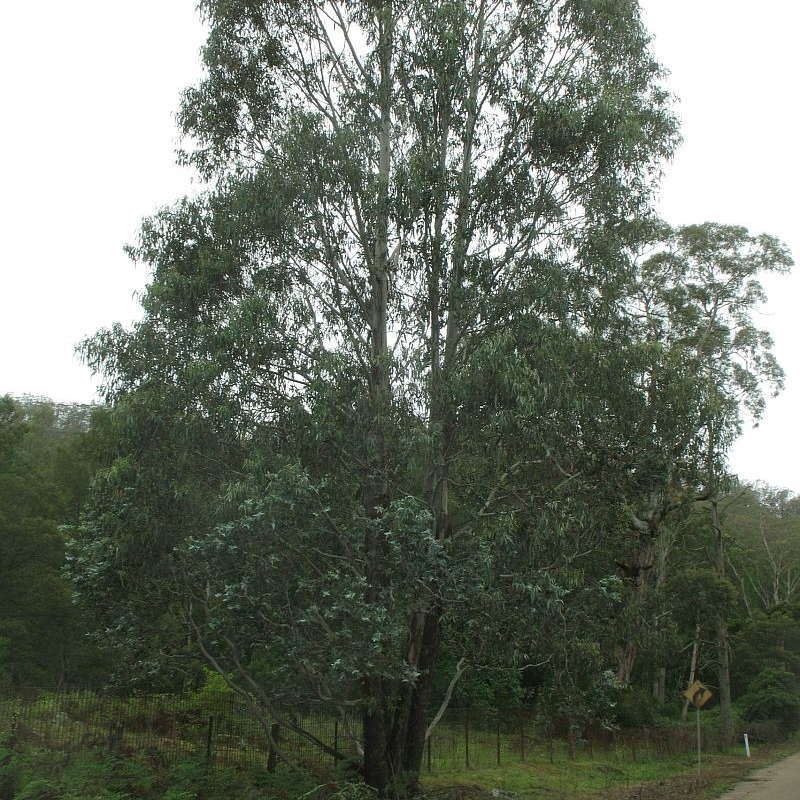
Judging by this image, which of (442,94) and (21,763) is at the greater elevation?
(442,94)

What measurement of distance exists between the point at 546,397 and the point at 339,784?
604 centimetres

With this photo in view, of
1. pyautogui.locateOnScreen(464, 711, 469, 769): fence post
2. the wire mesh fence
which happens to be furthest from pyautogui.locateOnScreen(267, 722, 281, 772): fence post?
pyautogui.locateOnScreen(464, 711, 469, 769): fence post

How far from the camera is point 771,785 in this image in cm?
1683

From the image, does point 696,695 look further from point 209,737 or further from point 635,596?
point 209,737

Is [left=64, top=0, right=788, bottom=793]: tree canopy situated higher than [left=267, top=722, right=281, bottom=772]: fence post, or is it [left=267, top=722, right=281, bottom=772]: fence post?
[left=64, top=0, right=788, bottom=793]: tree canopy

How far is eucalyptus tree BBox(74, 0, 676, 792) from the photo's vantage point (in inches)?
400

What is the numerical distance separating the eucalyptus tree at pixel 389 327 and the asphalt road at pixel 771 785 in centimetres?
687

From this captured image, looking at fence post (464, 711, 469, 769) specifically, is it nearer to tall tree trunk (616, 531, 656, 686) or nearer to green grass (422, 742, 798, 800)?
green grass (422, 742, 798, 800)

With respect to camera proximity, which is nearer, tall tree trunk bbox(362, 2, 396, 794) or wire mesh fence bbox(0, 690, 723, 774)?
tall tree trunk bbox(362, 2, 396, 794)

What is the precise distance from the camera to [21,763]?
10.5 metres

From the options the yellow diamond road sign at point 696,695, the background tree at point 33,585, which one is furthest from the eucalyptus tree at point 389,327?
Answer: the background tree at point 33,585

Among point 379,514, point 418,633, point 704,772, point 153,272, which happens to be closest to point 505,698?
point 704,772

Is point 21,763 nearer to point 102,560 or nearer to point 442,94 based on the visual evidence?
point 102,560

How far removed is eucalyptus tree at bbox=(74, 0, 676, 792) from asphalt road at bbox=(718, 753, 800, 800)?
270 inches
